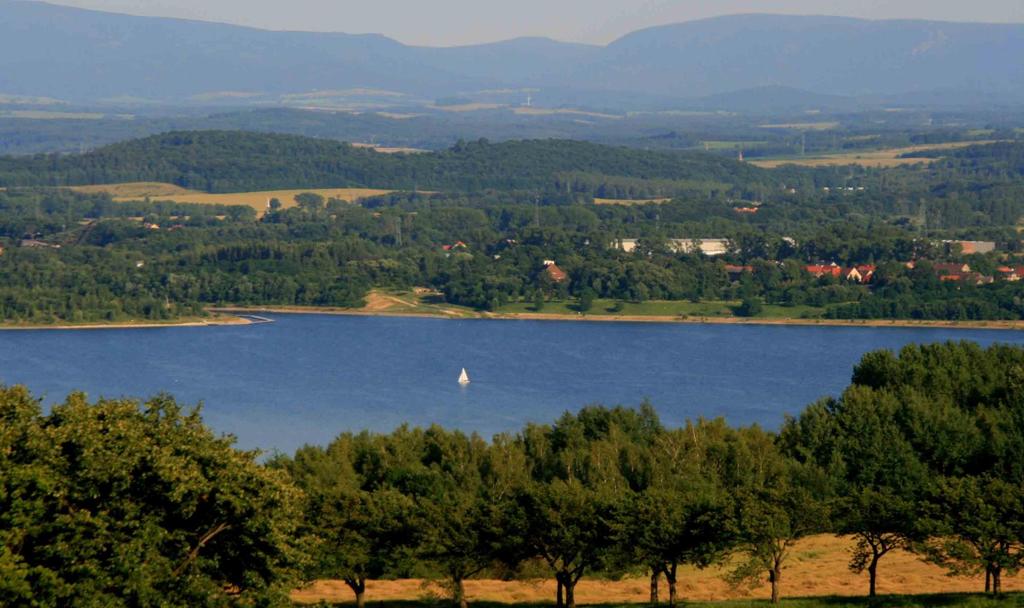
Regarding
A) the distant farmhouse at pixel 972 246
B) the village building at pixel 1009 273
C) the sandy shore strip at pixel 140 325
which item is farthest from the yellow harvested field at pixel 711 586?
the distant farmhouse at pixel 972 246

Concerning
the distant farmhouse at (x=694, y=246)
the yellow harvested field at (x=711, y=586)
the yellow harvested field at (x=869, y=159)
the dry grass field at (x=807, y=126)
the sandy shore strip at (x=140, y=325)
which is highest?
the yellow harvested field at (x=711, y=586)

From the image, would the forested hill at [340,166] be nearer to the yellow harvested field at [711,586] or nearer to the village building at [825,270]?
Answer: the village building at [825,270]

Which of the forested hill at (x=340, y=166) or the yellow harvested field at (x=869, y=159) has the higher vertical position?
the forested hill at (x=340, y=166)

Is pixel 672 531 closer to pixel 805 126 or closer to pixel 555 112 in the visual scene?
pixel 805 126

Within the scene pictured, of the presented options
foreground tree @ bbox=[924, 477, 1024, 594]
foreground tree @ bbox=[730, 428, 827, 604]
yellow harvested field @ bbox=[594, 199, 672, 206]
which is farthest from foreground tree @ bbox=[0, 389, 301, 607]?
yellow harvested field @ bbox=[594, 199, 672, 206]

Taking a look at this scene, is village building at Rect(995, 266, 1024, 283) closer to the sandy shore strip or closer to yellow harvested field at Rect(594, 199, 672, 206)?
the sandy shore strip
